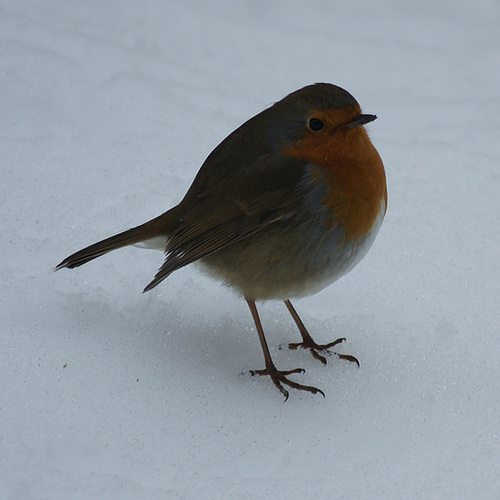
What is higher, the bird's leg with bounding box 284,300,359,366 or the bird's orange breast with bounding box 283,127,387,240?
the bird's orange breast with bounding box 283,127,387,240

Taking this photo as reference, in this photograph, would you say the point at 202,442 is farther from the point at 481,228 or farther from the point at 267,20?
the point at 267,20

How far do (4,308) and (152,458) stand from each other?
1024mm

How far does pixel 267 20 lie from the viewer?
6129 millimetres

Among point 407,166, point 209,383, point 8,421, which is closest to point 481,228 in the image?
point 407,166

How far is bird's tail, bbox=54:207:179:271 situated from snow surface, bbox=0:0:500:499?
0.74ft

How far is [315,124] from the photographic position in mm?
3334

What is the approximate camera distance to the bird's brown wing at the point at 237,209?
3299 mm

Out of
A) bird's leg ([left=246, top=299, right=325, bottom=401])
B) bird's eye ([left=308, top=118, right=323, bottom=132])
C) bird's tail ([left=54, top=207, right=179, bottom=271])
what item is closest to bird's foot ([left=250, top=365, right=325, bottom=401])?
bird's leg ([left=246, top=299, right=325, bottom=401])

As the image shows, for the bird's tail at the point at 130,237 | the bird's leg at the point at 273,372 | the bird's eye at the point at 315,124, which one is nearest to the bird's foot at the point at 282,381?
the bird's leg at the point at 273,372

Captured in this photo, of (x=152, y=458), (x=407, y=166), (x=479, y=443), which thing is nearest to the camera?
(x=152, y=458)

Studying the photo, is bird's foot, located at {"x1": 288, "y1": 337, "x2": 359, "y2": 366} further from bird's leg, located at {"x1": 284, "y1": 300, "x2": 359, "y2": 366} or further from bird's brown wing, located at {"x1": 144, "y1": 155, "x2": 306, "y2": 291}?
bird's brown wing, located at {"x1": 144, "y1": 155, "x2": 306, "y2": 291}

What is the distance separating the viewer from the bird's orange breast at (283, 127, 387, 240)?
3258 millimetres

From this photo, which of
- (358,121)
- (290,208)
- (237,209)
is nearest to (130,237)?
(237,209)

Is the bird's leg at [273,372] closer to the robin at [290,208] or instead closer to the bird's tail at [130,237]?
the robin at [290,208]
